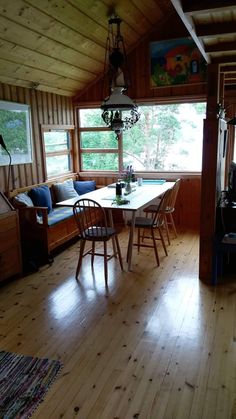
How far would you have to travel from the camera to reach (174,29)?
5109mm

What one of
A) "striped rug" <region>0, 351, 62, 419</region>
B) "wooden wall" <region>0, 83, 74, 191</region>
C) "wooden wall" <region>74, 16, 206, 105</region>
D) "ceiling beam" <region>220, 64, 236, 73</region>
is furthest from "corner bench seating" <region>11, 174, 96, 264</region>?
"ceiling beam" <region>220, 64, 236, 73</region>

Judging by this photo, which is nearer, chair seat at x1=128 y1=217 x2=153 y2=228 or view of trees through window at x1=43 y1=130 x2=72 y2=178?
chair seat at x1=128 y1=217 x2=153 y2=228

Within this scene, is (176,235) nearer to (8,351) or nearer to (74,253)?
(74,253)

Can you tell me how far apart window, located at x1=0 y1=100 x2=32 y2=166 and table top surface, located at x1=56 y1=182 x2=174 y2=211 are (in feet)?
3.10

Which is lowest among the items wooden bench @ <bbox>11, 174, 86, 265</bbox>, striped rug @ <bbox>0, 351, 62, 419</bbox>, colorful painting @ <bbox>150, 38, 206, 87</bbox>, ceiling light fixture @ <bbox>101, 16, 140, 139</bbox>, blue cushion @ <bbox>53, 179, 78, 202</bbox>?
striped rug @ <bbox>0, 351, 62, 419</bbox>

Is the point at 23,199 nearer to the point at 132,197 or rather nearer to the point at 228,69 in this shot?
the point at 132,197

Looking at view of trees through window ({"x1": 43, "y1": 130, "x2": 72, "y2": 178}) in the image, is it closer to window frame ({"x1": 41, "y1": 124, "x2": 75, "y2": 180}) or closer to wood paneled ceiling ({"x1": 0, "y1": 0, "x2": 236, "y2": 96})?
window frame ({"x1": 41, "y1": 124, "x2": 75, "y2": 180})

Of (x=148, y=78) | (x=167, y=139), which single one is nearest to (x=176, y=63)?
(x=148, y=78)

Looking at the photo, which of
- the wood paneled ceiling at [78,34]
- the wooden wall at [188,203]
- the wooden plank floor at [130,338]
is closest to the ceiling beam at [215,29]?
the wood paneled ceiling at [78,34]

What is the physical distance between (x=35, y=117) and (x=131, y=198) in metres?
1.96

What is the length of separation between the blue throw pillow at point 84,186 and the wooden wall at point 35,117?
2.44 ft

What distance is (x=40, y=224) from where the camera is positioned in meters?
4.25

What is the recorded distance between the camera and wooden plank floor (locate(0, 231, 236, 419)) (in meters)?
2.02

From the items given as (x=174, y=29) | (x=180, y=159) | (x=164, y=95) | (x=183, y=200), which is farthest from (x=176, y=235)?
(x=174, y=29)
